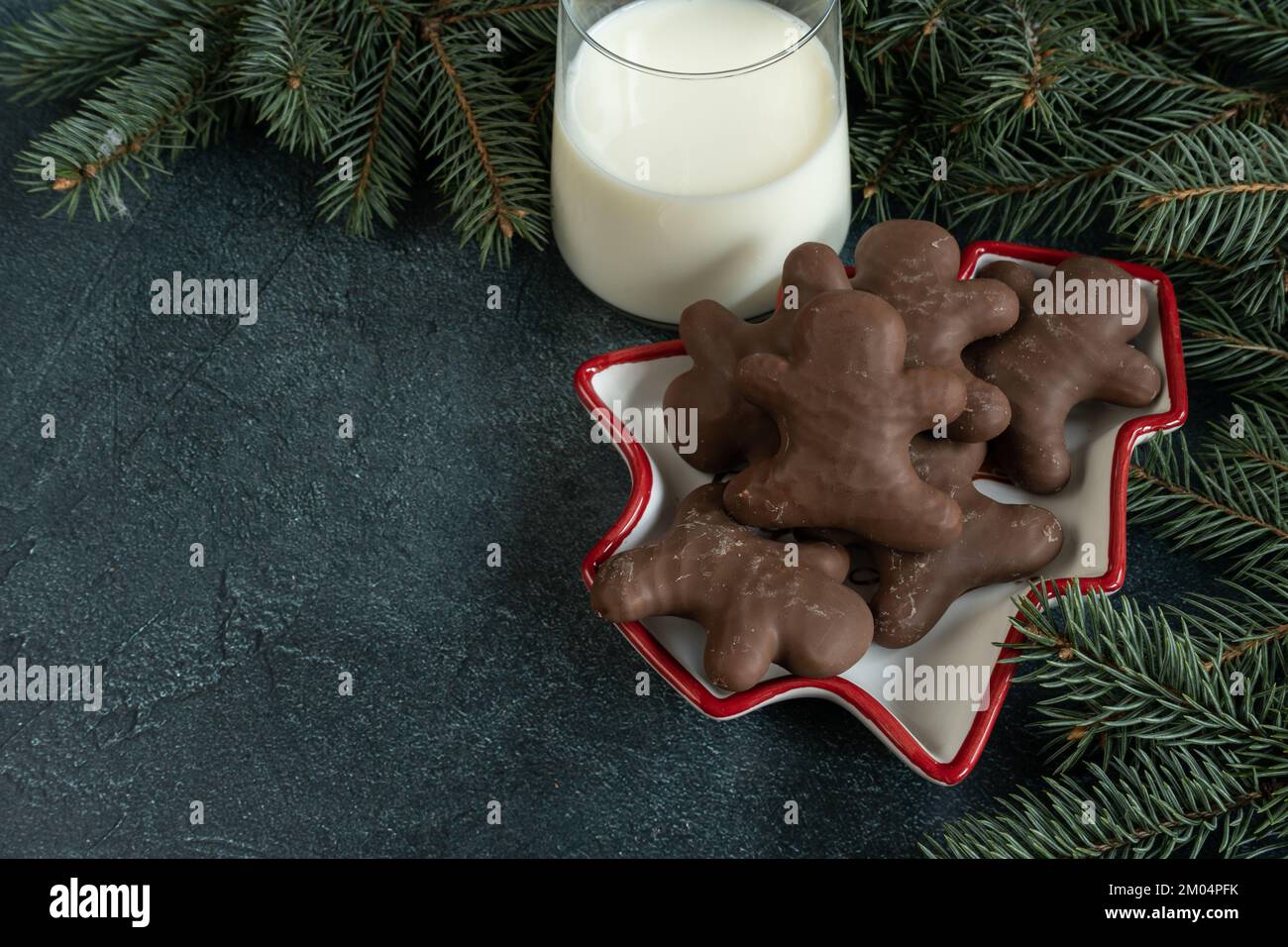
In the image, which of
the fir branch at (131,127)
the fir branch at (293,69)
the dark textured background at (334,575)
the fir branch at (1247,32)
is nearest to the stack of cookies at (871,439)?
the dark textured background at (334,575)

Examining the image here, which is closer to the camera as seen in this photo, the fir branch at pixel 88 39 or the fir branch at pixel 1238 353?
the fir branch at pixel 1238 353

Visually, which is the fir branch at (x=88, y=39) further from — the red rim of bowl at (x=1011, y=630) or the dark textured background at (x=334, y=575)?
the red rim of bowl at (x=1011, y=630)

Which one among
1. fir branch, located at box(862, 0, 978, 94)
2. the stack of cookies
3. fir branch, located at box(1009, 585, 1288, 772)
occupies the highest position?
fir branch, located at box(862, 0, 978, 94)

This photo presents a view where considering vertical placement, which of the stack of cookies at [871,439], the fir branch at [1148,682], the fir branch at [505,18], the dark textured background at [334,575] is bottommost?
the dark textured background at [334,575]

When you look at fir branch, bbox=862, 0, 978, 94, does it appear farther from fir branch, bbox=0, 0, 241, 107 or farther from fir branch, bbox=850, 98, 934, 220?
fir branch, bbox=0, 0, 241, 107

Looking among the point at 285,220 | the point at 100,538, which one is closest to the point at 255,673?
the point at 100,538

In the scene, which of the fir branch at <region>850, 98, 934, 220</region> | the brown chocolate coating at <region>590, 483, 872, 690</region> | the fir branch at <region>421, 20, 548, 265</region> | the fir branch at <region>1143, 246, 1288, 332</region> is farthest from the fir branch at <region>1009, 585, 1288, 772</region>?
the fir branch at <region>421, 20, 548, 265</region>

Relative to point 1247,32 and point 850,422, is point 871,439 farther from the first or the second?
point 1247,32
